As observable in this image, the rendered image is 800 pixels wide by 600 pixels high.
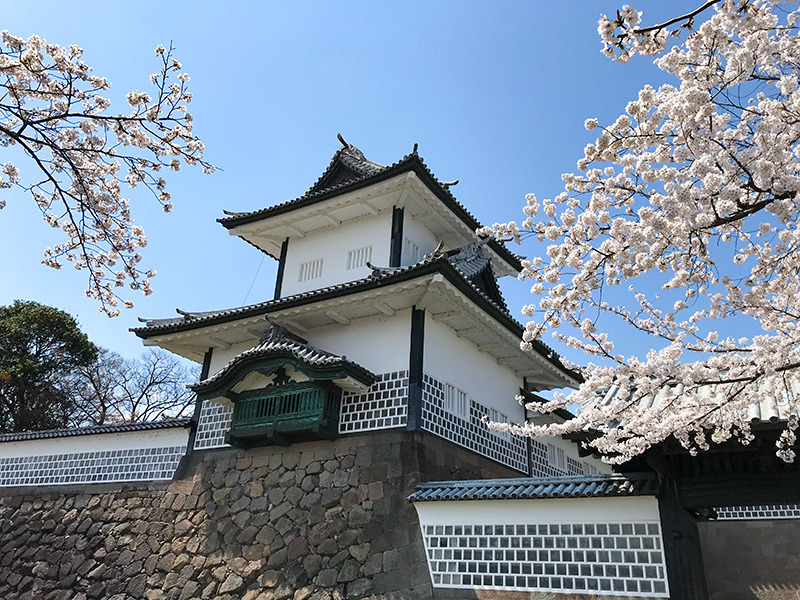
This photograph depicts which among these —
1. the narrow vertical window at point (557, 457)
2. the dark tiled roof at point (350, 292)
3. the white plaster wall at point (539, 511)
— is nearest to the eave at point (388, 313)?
the dark tiled roof at point (350, 292)

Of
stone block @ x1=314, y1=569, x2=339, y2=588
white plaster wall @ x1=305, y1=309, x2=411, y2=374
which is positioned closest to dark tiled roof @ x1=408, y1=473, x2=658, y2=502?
stone block @ x1=314, y1=569, x2=339, y2=588

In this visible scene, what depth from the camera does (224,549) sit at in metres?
9.03

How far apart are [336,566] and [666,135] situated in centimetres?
674

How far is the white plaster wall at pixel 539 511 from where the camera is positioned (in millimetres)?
6207

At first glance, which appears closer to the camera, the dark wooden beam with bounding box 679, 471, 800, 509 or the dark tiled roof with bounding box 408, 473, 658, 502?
the dark wooden beam with bounding box 679, 471, 800, 509

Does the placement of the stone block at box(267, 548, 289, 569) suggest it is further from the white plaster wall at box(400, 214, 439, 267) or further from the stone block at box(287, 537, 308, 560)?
the white plaster wall at box(400, 214, 439, 267)

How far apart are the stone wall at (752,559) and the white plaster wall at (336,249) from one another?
747 cm

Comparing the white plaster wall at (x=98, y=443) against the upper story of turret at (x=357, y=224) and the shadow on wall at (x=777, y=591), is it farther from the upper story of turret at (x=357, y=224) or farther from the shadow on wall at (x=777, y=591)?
the shadow on wall at (x=777, y=591)

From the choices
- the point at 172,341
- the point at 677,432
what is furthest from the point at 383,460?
the point at 172,341

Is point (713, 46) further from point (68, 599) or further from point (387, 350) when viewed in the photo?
point (68, 599)

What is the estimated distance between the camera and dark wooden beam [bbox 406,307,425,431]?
8586 millimetres

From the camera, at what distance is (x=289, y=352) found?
915cm

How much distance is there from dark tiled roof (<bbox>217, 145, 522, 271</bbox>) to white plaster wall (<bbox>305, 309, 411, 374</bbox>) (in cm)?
264

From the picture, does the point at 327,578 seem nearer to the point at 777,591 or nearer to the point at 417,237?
the point at 417,237
